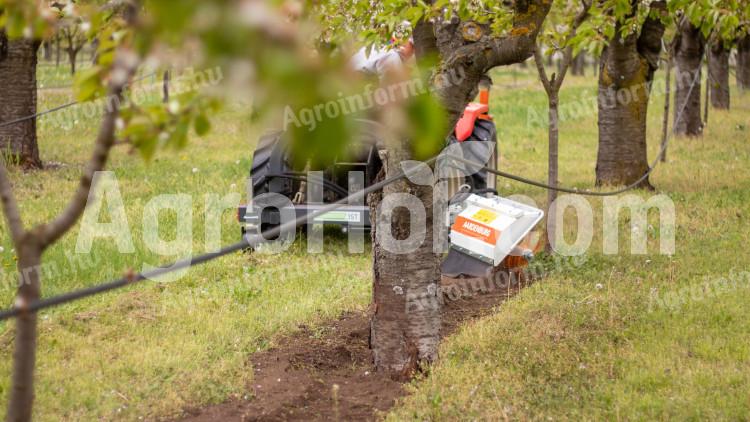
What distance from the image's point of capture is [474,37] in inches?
202

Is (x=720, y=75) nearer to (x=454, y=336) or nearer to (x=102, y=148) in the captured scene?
(x=454, y=336)

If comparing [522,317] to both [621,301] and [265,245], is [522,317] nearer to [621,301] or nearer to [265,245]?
[621,301]

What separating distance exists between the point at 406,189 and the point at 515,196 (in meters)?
5.42

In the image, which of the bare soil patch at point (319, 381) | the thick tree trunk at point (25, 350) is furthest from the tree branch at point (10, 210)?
the bare soil patch at point (319, 381)

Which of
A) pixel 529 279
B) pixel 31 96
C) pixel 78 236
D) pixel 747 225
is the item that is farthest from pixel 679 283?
pixel 31 96

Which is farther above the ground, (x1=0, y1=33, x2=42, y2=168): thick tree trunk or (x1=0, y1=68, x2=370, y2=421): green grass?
(x1=0, y1=33, x2=42, y2=168): thick tree trunk

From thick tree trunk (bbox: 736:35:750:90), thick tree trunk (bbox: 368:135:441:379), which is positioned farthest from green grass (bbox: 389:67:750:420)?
thick tree trunk (bbox: 736:35:750:90)

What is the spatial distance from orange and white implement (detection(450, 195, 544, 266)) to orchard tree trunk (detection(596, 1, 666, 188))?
14.0ft

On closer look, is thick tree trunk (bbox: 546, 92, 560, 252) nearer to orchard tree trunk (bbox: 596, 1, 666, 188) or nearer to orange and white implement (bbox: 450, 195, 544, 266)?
orange and white implement (bbox: 450, 195, 544, 266)

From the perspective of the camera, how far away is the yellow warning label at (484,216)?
6718mm

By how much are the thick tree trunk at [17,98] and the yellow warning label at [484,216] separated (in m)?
7.55

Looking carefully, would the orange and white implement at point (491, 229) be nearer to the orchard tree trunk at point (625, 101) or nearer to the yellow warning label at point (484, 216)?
the yellow warning label at point (484, 216)

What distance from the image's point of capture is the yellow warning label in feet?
22.0

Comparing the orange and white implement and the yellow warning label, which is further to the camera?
the yellow warning label
